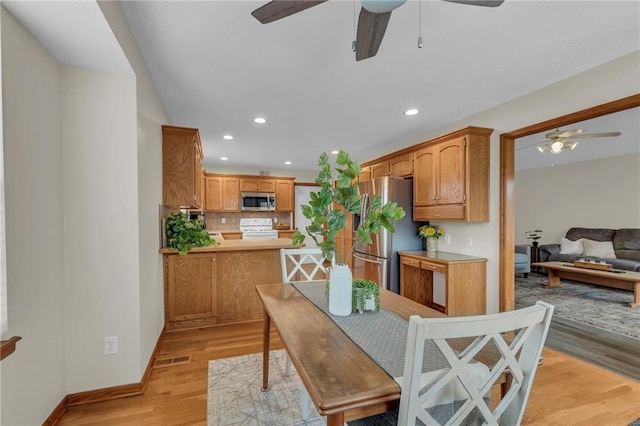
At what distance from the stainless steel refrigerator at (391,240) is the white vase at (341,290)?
236cm

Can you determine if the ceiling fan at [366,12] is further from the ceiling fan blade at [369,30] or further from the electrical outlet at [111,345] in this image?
the electrical outlet at [111,345]

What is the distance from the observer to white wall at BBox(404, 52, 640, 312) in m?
2.22

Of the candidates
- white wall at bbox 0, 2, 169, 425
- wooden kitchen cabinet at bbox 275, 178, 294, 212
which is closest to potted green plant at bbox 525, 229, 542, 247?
wooden kitchen cabinet at bbox 275, 178, 294, 212

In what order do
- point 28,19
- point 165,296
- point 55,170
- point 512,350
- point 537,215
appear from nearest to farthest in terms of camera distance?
point 512,350 < point 28,19 < point 55,170 < point 165,296 < point 537,215

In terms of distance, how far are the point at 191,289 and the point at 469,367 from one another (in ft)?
9.66

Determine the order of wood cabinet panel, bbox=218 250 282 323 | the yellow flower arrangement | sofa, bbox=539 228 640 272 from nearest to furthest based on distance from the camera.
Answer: wood cabinet panel, bbox=218 250 282 323 < the yellow flower arrangement < sofa, bbox=539 228 640 272

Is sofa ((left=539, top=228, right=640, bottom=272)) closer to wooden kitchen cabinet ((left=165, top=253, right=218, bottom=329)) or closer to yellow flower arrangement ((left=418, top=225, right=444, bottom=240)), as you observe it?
yellow flower arrangement ((left=418, top=225, right=444, bottom=240))

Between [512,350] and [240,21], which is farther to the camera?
[240,21]

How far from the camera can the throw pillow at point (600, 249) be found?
5.44 m

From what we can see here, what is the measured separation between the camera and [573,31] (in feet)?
6.23

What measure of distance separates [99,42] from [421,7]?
1.82 meters

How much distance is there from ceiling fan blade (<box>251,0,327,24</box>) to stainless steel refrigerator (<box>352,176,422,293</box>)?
263 centimetres

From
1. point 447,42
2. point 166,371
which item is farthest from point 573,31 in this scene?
point 166,371

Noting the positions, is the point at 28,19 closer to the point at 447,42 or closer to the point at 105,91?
the point at 105,91
